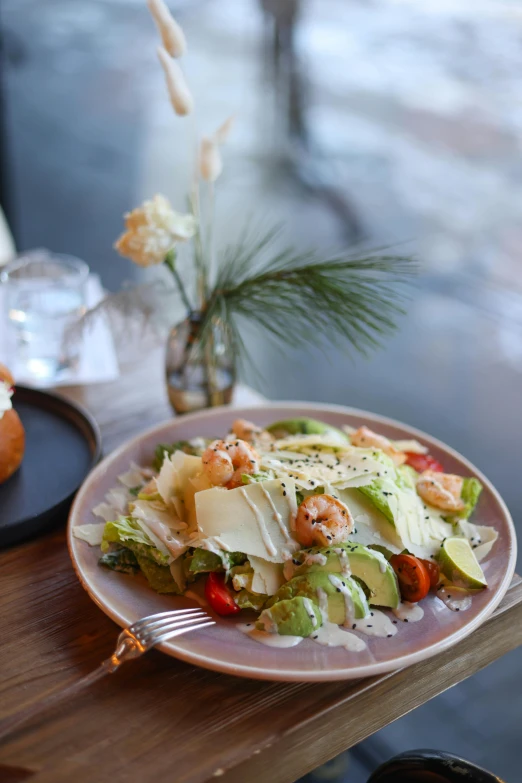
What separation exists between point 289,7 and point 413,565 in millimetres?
4519

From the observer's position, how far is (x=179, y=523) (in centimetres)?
114

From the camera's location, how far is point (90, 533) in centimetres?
114

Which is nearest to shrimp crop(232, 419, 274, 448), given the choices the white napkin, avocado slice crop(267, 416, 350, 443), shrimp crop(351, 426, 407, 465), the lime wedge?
avocado slice crop(267, 416, 350, 443)

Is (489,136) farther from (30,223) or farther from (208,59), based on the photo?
(30,223)

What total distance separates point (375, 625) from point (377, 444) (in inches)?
14.0

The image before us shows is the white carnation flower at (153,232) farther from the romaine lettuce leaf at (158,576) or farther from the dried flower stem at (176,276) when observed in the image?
the romaine lettuce leaf at (158,576)

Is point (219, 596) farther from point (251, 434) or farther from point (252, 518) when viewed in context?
point (251, 434)

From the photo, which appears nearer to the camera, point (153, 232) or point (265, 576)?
point (265, 576)

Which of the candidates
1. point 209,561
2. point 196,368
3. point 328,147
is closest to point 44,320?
point 196,368

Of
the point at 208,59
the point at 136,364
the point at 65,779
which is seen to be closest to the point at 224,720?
the point at 65,779

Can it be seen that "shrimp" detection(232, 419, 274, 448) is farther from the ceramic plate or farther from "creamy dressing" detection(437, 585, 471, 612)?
"creamy dressing" detection(437, 585, 471, 612)

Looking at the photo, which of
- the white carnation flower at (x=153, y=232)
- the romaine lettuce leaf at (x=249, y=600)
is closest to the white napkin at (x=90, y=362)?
the white carnation flower at (x=153, y=232)

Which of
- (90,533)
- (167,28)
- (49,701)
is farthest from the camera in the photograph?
(167,28)

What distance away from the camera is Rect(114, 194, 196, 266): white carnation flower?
4.44ft
